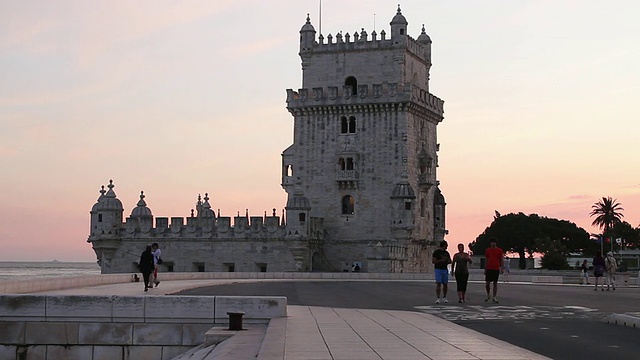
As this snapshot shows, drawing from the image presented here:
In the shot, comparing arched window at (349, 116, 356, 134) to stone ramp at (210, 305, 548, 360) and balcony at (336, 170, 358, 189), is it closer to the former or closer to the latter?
balcony at (336, 170, 358, 189)

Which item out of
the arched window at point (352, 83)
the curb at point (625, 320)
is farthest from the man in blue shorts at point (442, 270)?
the arched window at point (352, 83)

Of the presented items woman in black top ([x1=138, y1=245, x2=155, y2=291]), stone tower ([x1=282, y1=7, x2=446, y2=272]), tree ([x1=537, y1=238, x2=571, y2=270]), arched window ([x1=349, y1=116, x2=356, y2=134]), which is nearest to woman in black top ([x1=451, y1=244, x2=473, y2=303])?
woman in black top ([x1=138, y1=245, x2=155, y2=291])

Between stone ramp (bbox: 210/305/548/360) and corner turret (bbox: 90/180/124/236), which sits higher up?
corner turret (bbox: 90/180/124/236)

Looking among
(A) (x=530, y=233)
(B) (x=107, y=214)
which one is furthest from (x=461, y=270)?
(A) (x=530, y=233)

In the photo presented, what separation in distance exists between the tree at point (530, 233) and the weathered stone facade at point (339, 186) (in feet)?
148

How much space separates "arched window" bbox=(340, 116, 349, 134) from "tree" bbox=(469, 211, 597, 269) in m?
49.2

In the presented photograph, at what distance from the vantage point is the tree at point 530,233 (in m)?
122

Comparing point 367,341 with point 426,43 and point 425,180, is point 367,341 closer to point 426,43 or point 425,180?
point 425,180

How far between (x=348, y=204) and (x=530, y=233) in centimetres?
5187

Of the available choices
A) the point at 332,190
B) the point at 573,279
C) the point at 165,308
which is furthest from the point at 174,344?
the point at 332,190

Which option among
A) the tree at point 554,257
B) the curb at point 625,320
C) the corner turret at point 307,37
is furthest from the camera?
the tree at point 554,257

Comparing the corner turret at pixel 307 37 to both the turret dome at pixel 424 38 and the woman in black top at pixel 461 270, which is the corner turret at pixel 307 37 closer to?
the turret dome at pixel 424 38

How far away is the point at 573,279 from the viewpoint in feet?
187

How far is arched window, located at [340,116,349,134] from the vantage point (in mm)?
76438
